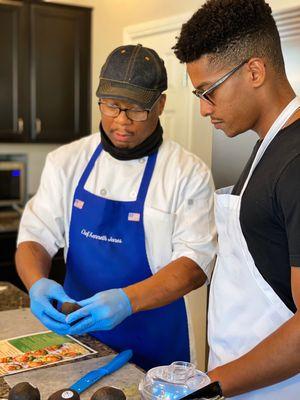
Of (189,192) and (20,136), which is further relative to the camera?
(20,136)

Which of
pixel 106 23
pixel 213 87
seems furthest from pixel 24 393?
pixel 106 23

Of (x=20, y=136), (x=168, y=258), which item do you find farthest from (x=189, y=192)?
(x=20, y=136)

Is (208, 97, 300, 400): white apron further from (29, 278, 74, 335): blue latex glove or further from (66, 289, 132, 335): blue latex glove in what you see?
(29, 278, 74, 335): blue latex glove

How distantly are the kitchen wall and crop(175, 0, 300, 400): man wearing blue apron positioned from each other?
2.15 m

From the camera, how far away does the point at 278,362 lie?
40.0 inches

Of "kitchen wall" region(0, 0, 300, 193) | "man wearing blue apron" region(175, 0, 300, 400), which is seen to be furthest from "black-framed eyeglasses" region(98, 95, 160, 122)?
"kitchen wall" region(0, 0, 300, 193)

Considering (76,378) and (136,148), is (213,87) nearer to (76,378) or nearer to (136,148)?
(136,148)

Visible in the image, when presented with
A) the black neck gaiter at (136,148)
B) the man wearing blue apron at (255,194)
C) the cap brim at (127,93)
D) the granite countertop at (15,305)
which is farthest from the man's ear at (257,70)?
the granite countertop at (15,305)

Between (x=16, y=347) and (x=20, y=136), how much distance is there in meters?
2.62

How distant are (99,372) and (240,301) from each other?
0.34 metres

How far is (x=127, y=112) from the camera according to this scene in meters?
1.61

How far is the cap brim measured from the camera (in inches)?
61.6

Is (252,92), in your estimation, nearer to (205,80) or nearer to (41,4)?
(205,80)

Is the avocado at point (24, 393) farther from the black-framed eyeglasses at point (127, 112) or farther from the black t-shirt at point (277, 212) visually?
the black-framed eyeglasses at point (127, 112)
